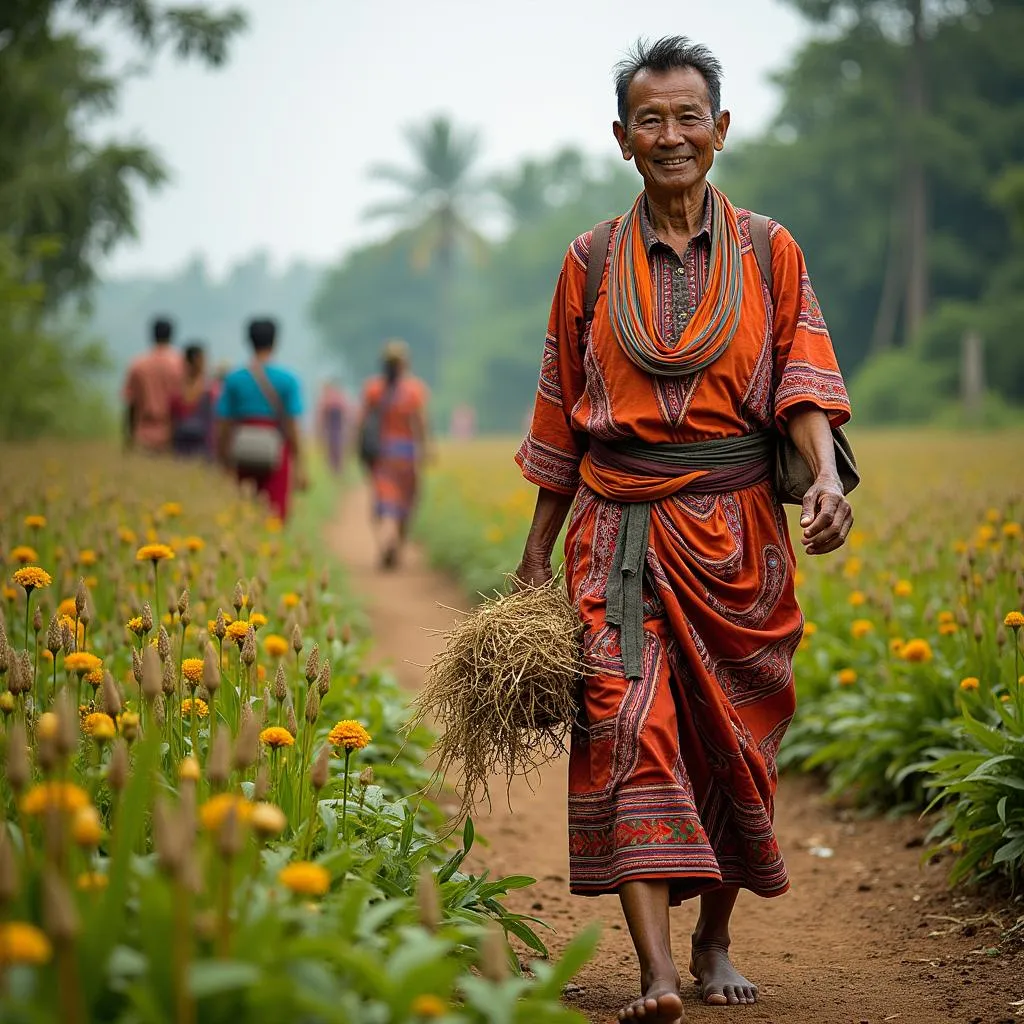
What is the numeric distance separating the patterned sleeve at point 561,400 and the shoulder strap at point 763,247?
459 millimetres

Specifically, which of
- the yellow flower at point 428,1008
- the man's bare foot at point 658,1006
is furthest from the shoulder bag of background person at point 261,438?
the yellow flower at point 428,1008

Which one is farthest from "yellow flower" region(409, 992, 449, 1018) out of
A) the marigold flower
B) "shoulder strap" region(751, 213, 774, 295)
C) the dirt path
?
"shoulder strap" region(751, 213, 774, 295)

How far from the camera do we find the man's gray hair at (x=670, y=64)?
12.0ft

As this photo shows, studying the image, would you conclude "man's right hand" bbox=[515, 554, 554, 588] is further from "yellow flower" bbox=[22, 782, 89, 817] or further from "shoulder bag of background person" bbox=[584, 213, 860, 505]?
"yellow flower" bbox=[22, 782, 89, 817]

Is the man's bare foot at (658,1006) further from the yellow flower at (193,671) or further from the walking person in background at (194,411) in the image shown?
the walking person in background at (194,411)

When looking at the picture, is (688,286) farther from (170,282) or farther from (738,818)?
(170,282)

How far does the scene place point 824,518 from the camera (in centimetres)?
341

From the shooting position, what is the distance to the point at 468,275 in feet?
287

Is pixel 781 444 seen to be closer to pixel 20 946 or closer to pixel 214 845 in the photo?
pixel 214 845

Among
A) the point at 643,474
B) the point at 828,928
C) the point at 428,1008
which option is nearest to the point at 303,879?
the point at 428,1008

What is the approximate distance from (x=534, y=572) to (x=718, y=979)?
1.19m

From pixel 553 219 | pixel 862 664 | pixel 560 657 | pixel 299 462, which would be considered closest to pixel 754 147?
pixel 553 219

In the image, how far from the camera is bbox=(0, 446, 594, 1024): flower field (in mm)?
1936

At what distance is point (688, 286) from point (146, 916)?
2295 millimetres
